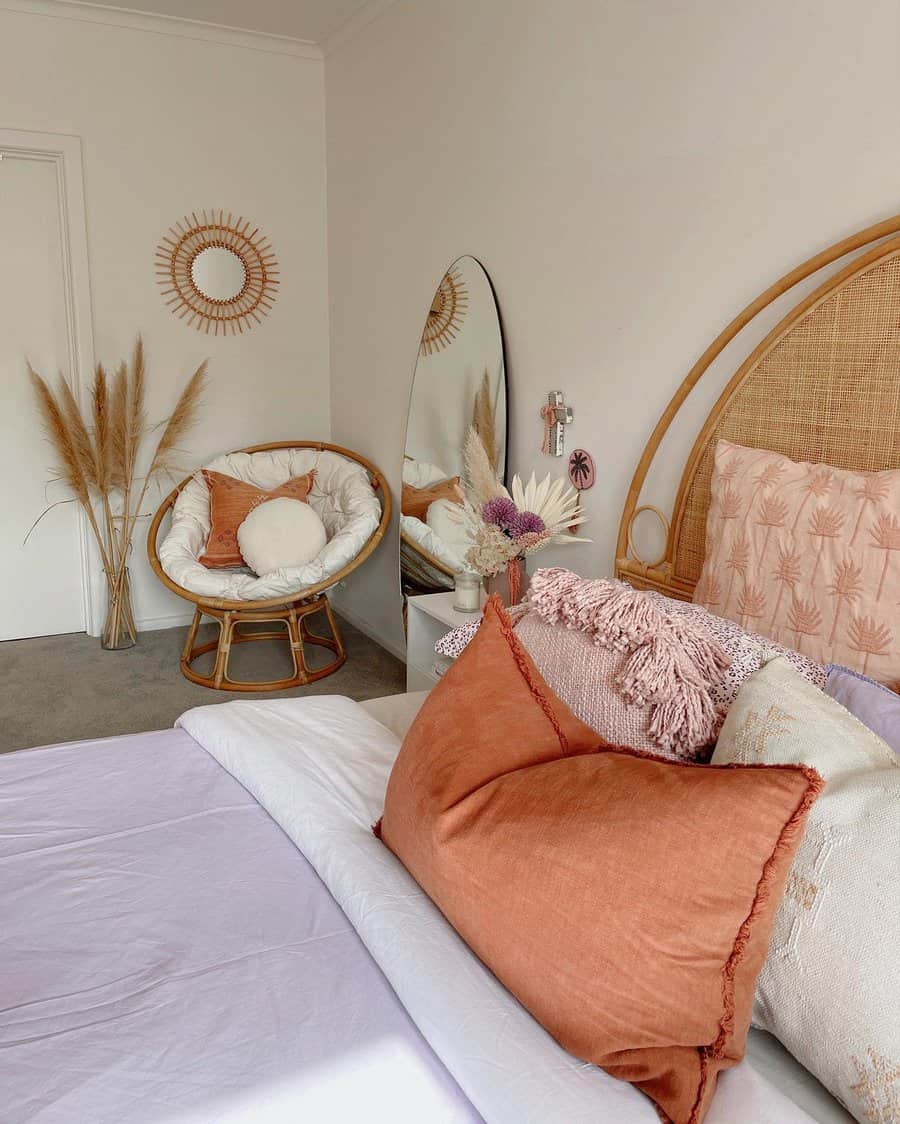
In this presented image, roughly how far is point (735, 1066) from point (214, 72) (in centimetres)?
421

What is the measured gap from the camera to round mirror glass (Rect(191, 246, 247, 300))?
4.16m

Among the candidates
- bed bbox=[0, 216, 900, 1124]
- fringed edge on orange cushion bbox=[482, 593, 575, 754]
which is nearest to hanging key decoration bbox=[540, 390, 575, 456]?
bed bbox=[0, 216, 900, 1124]

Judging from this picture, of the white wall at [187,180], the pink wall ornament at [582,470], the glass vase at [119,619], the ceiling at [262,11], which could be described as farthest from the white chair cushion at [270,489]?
the ceiling at [262,11]

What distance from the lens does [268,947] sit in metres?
1.16

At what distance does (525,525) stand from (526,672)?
1294 mm

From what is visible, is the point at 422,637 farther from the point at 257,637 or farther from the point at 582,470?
the point at 257,637

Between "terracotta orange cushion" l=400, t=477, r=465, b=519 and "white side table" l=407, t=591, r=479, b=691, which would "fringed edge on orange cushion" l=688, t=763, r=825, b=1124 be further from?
"terracotta orange cushion" l=400, t=477, r=465, b=519

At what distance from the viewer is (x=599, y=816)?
38.9 inches

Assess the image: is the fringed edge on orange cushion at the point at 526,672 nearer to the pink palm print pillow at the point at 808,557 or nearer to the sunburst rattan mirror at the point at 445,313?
the pink palm print pillow at the point at 808,557

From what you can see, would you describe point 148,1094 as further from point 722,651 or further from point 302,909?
point 722,651

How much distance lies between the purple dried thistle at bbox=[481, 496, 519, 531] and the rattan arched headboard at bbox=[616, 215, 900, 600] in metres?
0.50

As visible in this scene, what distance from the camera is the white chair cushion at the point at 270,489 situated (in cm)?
345

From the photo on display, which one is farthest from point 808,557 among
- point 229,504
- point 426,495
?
point 229,504

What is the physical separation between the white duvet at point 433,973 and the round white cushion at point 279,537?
2.00 metres
